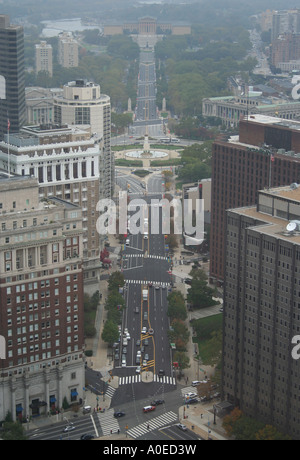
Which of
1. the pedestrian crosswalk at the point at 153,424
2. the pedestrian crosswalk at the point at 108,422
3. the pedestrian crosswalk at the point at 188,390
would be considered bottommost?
the pedestrian crosswalk at the point at 108,422

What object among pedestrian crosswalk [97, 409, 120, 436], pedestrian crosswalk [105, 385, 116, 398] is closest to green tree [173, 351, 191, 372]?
pedestrian crosswalk [105, 385, 116, 398]

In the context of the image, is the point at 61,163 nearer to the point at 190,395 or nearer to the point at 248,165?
the point at 248,165

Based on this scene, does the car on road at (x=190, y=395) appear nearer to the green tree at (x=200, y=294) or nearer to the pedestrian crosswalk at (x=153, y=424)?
the pedestrian crosswalk at (x=153, y=424)

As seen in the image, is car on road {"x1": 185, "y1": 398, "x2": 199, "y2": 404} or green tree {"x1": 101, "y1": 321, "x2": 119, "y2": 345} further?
green tree {"x1": 101, "y1": 321, "x2": 119, "y2": 345}

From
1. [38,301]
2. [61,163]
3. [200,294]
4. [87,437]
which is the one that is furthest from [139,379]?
[61,163]

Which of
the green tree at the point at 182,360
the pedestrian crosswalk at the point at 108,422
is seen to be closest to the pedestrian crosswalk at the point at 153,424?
the pedestrian crosswalk at the point at 108,422

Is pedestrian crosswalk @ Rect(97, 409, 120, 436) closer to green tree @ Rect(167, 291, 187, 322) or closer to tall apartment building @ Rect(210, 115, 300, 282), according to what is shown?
green tree @ Rect(167, 291, 187, 322)

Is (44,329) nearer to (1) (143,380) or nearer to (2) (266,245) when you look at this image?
(1) (143,380)
